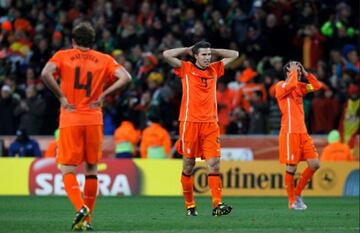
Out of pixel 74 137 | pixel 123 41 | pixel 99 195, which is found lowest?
pixel 99 195

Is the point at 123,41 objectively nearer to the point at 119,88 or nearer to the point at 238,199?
the point at 238,199

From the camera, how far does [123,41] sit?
28.7 metres

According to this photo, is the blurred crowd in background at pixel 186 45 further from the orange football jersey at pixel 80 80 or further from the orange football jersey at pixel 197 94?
the orange football jersey at pixel 80 80

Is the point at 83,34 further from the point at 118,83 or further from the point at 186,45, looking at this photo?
the point at 186,45

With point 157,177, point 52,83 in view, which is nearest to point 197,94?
point 52,83

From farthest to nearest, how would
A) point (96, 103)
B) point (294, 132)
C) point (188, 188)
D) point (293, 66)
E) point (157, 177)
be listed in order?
point (157, 177)
point (294, 132)
point (293, 66)
point (188, 188)
point (96, 103)

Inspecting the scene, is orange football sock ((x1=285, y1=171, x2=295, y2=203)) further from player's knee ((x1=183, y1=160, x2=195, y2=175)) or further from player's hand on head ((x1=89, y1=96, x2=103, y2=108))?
player's hand on head ((x1=89, y1=96, x2=103, y2=108))

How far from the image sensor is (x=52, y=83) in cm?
1268

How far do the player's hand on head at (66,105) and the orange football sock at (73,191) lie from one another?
75 cm

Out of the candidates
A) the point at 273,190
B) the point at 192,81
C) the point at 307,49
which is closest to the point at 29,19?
the point at 307,49

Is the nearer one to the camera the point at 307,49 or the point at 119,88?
the point at 119,88

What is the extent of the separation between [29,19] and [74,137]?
1769cm

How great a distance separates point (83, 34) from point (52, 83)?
651 millimetres

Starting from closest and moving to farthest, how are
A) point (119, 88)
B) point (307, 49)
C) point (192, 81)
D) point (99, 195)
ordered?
point (119, 88) → point (192, 81) → point (99, 195) → point (307, 49)
